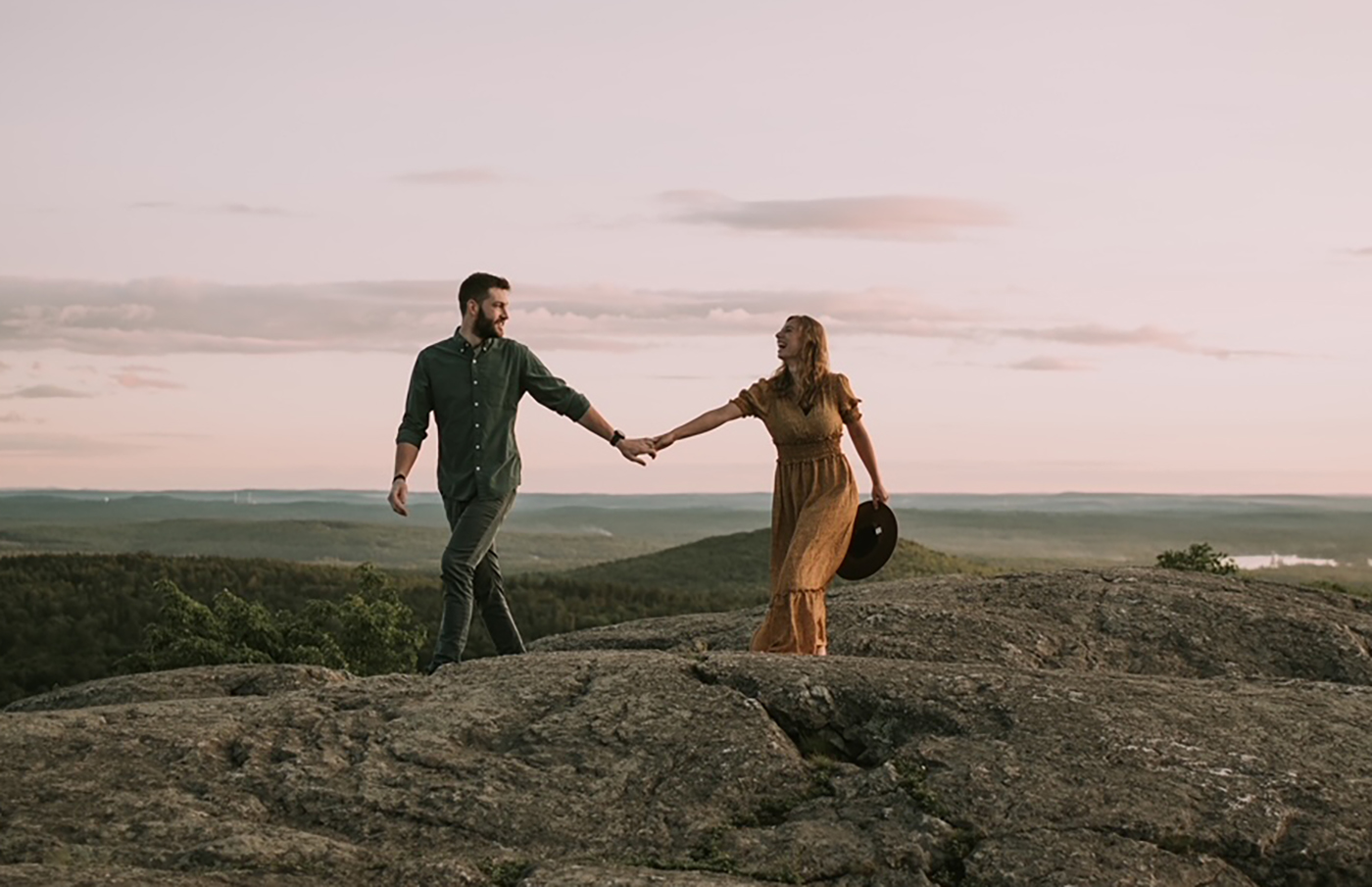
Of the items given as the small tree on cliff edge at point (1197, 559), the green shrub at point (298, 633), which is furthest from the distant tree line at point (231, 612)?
the small tree on cliff edge at point (1197, 559)

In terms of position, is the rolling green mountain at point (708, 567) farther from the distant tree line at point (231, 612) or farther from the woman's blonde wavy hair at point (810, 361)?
the woman's blonde wavy hair at point (810, 361)

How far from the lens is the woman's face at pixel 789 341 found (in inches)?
578

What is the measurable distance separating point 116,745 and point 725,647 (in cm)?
684

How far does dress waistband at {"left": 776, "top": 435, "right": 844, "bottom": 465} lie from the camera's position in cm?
1499

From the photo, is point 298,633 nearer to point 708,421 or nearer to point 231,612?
point 231,612

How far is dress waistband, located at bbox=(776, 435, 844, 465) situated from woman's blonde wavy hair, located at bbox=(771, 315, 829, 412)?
0.41 meters

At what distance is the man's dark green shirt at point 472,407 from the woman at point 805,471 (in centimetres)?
174

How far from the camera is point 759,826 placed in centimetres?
998

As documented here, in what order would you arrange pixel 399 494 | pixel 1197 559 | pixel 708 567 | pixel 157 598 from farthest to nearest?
1. pixel 708 567
2. pixel 157 598
3. pixel 1197 559
4. pixel 399 494

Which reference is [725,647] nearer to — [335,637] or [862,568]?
[862,568]

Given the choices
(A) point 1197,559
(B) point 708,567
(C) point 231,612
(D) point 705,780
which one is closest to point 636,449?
(D) point 705,780

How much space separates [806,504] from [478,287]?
3732 mm

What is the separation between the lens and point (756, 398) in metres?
15.1

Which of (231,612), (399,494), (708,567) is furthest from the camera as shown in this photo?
(708,567)
